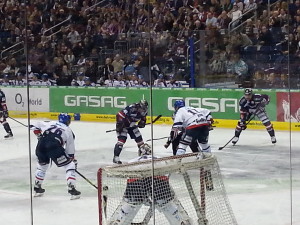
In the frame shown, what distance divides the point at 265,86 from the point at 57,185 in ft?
4.27

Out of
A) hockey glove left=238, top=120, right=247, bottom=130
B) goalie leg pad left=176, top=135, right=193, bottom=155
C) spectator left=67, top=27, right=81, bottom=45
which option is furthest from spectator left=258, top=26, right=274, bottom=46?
spectator left=67, top=27, right=81, bottom=45

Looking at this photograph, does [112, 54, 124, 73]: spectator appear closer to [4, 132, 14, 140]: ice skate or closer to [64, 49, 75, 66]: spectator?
[64, 49, 75, 66]: spectator

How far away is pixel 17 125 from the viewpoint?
4895 millimetres

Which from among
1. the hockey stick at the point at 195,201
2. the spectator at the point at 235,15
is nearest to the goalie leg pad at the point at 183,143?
the hockey stick at the point at 195,201

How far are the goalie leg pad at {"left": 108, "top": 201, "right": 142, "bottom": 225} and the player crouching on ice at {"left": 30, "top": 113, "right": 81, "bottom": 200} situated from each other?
0.34m

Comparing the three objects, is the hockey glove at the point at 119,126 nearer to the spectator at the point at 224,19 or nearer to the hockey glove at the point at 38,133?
the hockey glove at the point at 38,133

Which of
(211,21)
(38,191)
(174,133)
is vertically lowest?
(38,191)

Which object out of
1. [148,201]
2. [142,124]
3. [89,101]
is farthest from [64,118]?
[148,201]

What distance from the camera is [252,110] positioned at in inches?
209

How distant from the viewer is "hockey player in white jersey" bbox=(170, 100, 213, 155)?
516cm

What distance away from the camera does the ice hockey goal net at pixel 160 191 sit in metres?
4.90

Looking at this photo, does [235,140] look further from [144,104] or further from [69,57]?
[69,57]

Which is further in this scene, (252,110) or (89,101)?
(252,110)

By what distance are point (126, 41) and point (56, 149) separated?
Result: 0.69 metres
